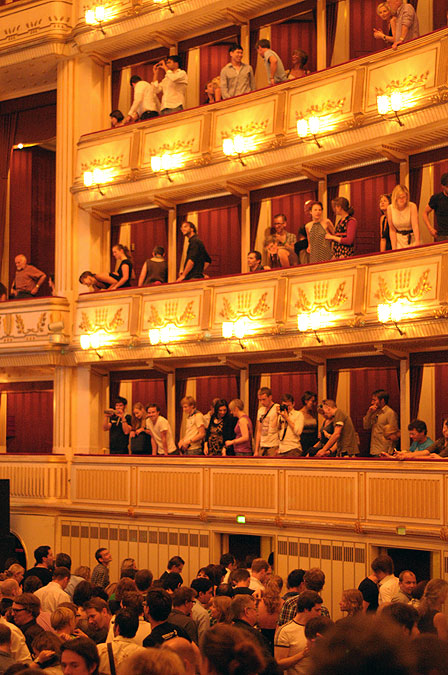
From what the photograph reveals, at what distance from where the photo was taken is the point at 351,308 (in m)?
15.7

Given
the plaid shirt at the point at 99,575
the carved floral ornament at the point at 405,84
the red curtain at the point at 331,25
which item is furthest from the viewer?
the red curtain at the point at 331,25

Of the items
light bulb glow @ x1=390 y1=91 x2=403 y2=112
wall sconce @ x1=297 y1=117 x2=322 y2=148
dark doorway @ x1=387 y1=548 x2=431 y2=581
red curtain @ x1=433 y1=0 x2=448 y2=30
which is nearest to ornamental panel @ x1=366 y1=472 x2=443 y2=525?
dark doorway @ x1=387 y1=548 x2=431 y2=581

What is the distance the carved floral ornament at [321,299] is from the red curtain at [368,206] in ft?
4.38

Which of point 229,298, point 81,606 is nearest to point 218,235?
point 229,298

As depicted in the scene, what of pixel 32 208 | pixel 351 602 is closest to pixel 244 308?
pixel 32 208

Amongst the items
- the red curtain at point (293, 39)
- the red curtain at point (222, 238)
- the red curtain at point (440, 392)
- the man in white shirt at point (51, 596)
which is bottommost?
the man in white shirt at point (51, 596)

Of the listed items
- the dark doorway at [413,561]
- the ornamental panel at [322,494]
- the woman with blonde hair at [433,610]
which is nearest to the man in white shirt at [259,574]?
the woman with blonde hair at [433,610]

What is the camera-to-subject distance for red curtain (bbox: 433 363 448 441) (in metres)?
15.9

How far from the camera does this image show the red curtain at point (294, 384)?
58.5 ft

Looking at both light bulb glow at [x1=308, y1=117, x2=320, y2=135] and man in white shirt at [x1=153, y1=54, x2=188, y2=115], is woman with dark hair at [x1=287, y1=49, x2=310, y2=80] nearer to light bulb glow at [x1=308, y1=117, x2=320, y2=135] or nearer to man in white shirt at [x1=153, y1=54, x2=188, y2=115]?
light bulb glow at [x1=308, y1=117, x2=320, y2=135]

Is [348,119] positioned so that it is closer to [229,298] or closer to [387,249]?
[387,249]

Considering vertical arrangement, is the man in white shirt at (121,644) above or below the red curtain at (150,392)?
below

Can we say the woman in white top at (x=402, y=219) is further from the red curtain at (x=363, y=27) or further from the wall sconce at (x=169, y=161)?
the wall sconce at (x=169, y=161)

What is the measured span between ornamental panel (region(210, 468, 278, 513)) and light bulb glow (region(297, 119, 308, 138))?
5465mm
